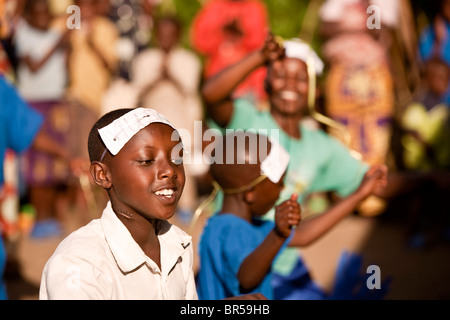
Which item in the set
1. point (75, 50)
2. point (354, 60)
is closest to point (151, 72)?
point (75, 50)

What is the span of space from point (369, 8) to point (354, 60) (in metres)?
0.58

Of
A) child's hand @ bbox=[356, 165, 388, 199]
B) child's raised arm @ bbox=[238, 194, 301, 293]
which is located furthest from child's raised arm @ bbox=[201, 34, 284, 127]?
child's raised arm @ bbox=[238, 194, 301, 293]

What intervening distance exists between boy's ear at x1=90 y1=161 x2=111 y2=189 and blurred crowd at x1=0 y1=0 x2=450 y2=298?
173 inches

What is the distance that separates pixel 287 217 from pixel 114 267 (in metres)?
0.76

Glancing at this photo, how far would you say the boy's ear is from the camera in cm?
238

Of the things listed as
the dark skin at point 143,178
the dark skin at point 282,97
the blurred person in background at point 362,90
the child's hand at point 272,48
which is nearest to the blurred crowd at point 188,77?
the blurred person in background at point 362,90

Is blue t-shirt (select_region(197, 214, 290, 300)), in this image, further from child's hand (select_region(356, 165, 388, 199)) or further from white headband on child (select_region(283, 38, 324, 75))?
white headband on child (select_region(283, 38, 324, 75))

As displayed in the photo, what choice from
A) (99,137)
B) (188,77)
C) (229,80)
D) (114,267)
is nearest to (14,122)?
(229,80)

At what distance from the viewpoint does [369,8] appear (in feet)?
25.0

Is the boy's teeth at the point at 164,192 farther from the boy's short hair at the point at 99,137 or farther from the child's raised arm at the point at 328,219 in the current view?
the child's raised arm at the point at 328,219

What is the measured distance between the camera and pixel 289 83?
13.1 feet

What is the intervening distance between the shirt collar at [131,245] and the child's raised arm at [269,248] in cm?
38
